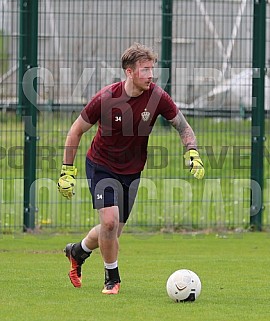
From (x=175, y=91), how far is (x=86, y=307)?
254 inches

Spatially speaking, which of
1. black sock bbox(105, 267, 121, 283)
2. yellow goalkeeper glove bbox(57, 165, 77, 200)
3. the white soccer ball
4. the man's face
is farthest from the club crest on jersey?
the white soccer ball

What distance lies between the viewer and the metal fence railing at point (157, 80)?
42.8 ft

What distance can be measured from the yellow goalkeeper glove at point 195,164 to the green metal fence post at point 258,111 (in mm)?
5133

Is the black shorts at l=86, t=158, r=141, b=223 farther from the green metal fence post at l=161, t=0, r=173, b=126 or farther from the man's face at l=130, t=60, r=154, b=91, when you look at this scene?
the green metal fence post at l=161, t=0, r=173, b=126

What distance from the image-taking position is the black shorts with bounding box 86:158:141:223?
847 cm

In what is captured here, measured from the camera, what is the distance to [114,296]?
8.24 meters

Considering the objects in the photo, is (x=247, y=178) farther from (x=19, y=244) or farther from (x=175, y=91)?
(x=19, y=244)

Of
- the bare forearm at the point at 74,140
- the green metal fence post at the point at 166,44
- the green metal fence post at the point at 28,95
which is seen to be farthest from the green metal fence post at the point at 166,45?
the bare forearm at the point at 74,140

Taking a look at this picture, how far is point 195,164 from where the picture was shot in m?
8.40

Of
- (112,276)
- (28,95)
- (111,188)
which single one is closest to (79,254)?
(112,276)

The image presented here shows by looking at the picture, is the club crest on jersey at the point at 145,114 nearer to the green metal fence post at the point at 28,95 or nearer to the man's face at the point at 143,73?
the man's face at the point at 143,73

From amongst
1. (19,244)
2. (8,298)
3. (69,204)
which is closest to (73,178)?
(8,298)

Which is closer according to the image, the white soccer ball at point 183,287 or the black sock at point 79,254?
the white soccer ball at point 183,287

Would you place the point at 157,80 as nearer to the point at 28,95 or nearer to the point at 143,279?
the point at 28,95
